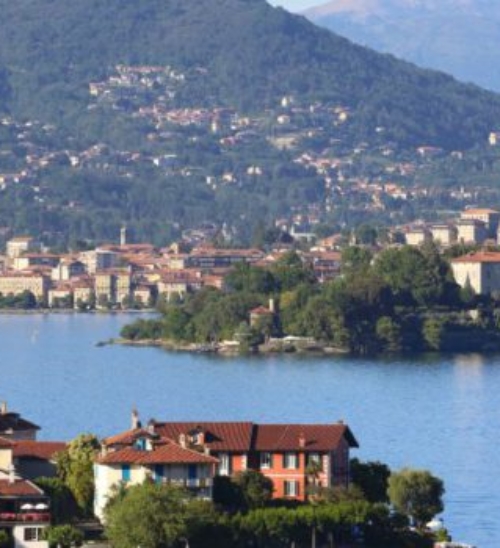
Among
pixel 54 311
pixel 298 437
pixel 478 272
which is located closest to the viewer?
pixel 298 437

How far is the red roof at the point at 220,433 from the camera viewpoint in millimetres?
25844

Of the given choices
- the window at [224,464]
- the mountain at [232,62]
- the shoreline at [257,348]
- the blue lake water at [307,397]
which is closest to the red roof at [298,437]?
the window at [224,464]

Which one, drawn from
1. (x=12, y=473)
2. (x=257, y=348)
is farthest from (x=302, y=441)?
(x=257, y=348)

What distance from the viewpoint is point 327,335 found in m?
63.7

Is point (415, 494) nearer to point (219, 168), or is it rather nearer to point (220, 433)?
point (220, 433)

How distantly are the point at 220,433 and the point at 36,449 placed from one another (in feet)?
5.57

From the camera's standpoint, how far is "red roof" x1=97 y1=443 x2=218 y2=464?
80.9 ft

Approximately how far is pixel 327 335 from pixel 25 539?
40.6 m

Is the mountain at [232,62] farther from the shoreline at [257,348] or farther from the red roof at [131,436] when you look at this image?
the red roof at [131,436]

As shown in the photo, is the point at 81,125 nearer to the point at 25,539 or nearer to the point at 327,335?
the point at 327,335

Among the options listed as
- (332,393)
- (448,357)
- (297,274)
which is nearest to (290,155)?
(297,274)

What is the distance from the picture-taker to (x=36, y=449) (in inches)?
1048

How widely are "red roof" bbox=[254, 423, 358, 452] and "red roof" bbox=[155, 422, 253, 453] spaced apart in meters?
0.10

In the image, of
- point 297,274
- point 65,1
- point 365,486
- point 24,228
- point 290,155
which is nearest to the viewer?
point 365,486
